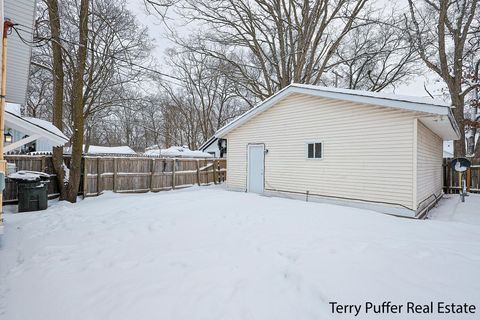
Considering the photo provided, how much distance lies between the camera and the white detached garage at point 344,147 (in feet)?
22.1

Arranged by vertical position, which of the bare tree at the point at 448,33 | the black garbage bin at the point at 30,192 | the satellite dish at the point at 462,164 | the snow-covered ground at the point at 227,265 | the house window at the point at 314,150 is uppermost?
the bare tree at the point at 448,33

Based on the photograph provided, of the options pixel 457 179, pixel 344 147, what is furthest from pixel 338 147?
pixel 457 179

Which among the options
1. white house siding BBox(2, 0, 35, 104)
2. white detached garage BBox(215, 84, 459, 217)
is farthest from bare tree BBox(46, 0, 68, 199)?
white detached garage BBox(215, 84, 459, 217)

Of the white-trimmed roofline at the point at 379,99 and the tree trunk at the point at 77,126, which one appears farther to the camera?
the tree trunk at the point at 77,126

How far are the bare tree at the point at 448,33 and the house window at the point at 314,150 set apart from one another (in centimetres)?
1032

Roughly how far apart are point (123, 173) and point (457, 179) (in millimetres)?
16040

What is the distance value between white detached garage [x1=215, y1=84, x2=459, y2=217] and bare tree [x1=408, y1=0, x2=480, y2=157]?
7515mm

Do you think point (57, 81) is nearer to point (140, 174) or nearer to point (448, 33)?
point (140, 174)

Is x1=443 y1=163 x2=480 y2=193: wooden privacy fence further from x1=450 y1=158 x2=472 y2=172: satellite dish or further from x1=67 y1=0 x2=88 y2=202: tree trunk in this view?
x1=67 y1=0 x2=88 y2=202: tree trunk

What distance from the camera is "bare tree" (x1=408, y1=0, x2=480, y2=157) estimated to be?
13.2m

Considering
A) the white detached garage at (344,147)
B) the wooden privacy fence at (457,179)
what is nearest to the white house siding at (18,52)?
the white detached garage at (344,147)

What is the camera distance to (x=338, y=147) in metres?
8.07

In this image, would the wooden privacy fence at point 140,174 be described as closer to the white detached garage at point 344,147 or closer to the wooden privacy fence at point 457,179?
the white detached garage at point 344,147

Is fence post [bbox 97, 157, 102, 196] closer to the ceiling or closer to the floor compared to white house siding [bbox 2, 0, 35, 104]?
closer to the floor
